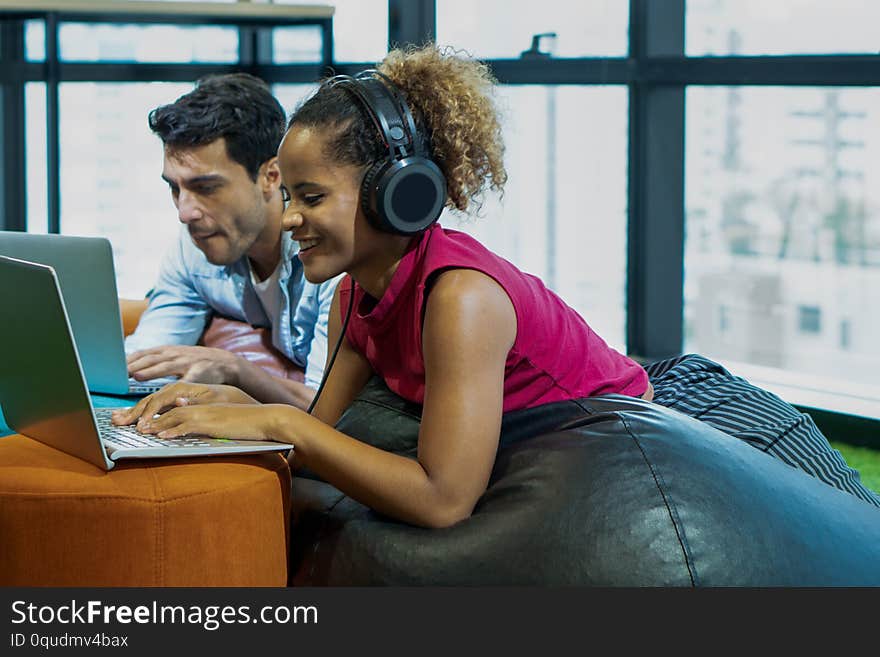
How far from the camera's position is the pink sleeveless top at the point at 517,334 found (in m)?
1.55

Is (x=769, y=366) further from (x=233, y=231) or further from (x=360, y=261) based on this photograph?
(x=360, y=261)

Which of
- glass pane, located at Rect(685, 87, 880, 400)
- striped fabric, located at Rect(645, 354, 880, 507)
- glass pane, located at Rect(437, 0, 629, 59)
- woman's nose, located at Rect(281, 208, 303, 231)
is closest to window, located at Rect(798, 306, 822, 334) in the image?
glass pane, located at Rect(685, 87, 880, 400)

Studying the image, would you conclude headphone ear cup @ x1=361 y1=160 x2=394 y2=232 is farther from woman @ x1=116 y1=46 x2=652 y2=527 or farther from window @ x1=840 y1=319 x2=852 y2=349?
window @ x1=840 y1=319 x2=852 y2=349

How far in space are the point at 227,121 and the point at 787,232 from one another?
1.90 meters

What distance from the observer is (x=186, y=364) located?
2223 mm

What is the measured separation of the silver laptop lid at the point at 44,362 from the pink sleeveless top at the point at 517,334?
0.43m

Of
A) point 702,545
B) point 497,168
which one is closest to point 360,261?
point 497,168

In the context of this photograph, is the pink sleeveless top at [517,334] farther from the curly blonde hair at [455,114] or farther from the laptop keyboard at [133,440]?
the laptop keyboard at [133,440]

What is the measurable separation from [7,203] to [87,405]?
3.47 meters

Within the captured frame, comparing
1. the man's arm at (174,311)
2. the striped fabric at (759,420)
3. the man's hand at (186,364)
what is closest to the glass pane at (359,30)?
the man's arm at (174,311)

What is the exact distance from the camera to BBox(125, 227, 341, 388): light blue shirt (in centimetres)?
242

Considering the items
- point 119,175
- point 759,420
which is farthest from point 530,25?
point 759,420

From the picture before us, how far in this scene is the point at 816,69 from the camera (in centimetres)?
326

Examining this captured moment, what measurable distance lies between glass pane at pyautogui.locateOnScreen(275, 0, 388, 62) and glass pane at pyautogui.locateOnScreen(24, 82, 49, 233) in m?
0.98
